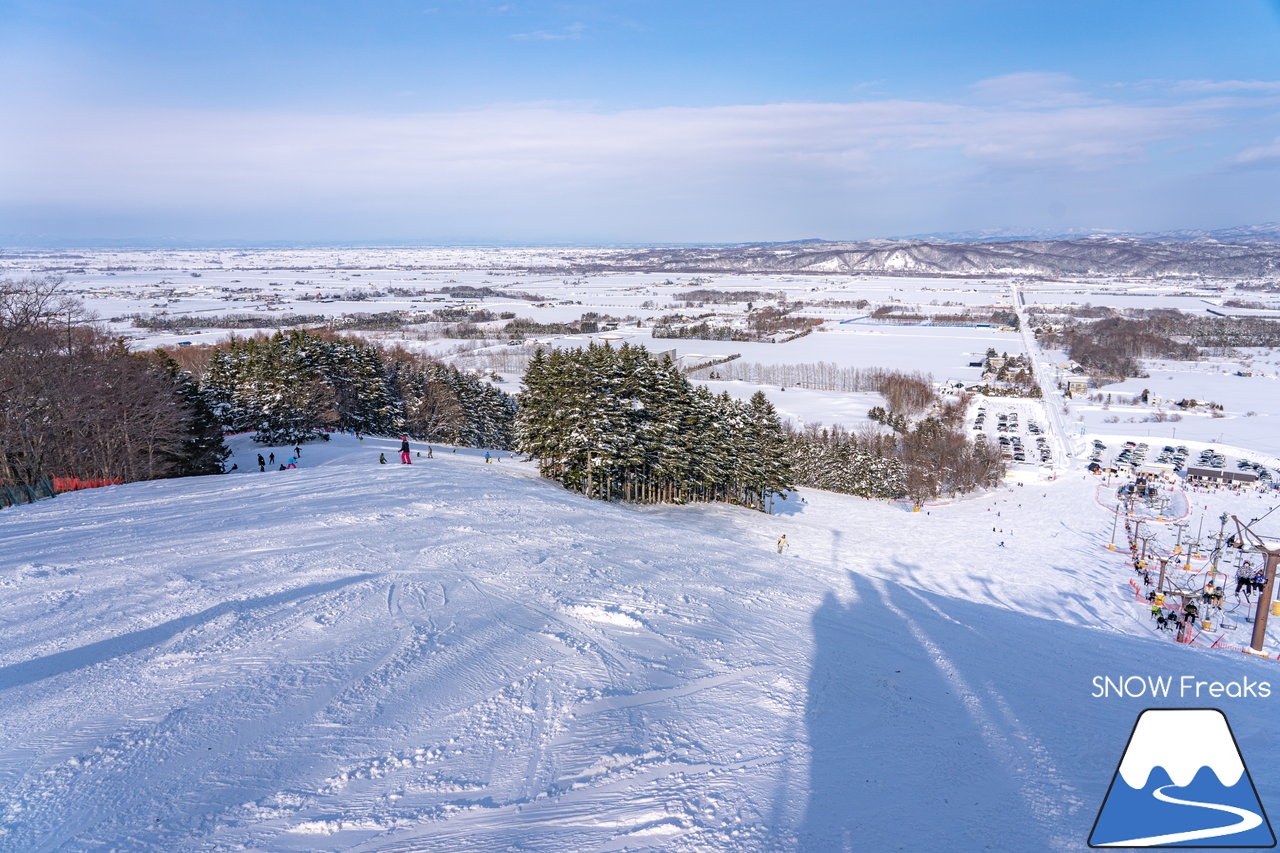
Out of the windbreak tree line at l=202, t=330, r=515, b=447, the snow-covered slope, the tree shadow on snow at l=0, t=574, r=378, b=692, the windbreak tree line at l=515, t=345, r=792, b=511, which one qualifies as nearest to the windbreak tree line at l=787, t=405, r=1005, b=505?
the windbreak tree line at l=515, t=345, r=792, b=511

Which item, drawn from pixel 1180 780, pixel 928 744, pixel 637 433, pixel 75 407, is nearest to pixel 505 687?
pixel 928 744

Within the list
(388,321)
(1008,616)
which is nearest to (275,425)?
(1008,616)

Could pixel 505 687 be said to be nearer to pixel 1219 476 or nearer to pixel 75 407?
pixel 75 407

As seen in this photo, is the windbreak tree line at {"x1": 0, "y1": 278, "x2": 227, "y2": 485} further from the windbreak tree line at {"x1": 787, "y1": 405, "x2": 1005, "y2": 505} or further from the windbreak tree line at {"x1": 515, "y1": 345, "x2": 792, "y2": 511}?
the windbreak tree line at {"x1": 787, "y1": 405, "x2": 1005, "y2": 505}

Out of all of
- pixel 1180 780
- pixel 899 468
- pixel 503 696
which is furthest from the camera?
pixel 899 468

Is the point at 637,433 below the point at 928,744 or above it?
above

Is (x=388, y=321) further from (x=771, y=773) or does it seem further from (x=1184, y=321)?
(x=1184, y=321)
